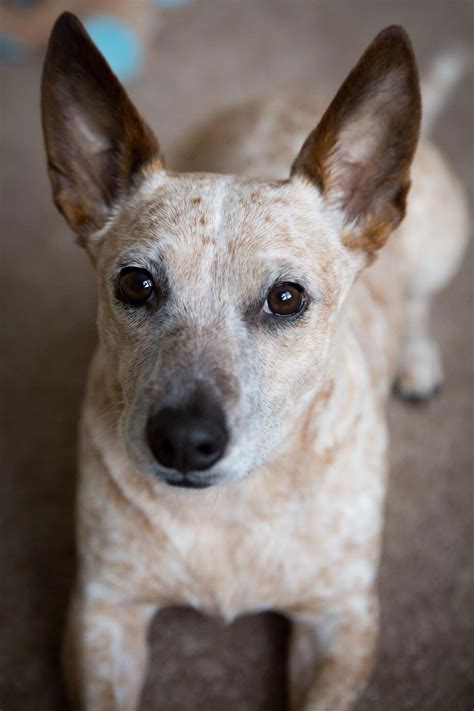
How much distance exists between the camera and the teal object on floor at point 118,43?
4043 millimetres

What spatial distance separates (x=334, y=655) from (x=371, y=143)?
1.44 meters

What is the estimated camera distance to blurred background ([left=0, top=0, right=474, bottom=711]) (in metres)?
2.22

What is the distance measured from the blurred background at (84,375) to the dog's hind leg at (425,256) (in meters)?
0.11

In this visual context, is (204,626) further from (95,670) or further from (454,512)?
(454,512)

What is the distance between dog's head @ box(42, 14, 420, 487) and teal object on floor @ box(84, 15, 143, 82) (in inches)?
97.2

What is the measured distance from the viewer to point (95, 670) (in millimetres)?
2025

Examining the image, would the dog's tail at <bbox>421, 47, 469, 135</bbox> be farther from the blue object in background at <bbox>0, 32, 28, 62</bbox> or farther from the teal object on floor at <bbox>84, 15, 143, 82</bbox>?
the blue object in background at <bbox>0, 32, 28, 62</bbox>

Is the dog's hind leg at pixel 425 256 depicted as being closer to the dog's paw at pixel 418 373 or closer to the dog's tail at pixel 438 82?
the dog's paw at pixel 418 373

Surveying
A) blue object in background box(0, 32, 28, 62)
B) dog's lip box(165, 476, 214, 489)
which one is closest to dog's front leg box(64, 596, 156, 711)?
dog's lip box(165, 476, 214, 489)

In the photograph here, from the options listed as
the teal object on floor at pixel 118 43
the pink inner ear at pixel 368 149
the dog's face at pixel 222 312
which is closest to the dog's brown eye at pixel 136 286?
the dog's face at pixel 222 312

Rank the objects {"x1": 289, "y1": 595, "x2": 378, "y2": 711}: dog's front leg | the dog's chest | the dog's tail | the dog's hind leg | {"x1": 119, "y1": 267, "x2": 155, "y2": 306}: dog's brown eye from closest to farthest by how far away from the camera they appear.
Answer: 1. {"x1": 119, "y1": 267, "x2": 155, "y2": 306}: dog's brown eye
2. the dog's chest
3. {"x1": 289, "y1": 595, "x2": 378, "y2": 711}: dog's front leg
4. the dog's hind leg
5. the dog's tail

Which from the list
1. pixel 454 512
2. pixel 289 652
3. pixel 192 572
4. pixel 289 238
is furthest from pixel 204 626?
pixel 289 238

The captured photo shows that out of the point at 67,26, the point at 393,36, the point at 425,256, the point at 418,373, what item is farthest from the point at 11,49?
the point at 393,36

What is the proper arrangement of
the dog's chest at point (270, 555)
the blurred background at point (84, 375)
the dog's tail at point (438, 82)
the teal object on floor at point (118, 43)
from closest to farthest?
1. the dog's chest at point (270, 555)
2. the blurred background at point (84, 375)
3. the dog's tail at point (438, 82)
4. the teal object on floor at point (118, 43)
